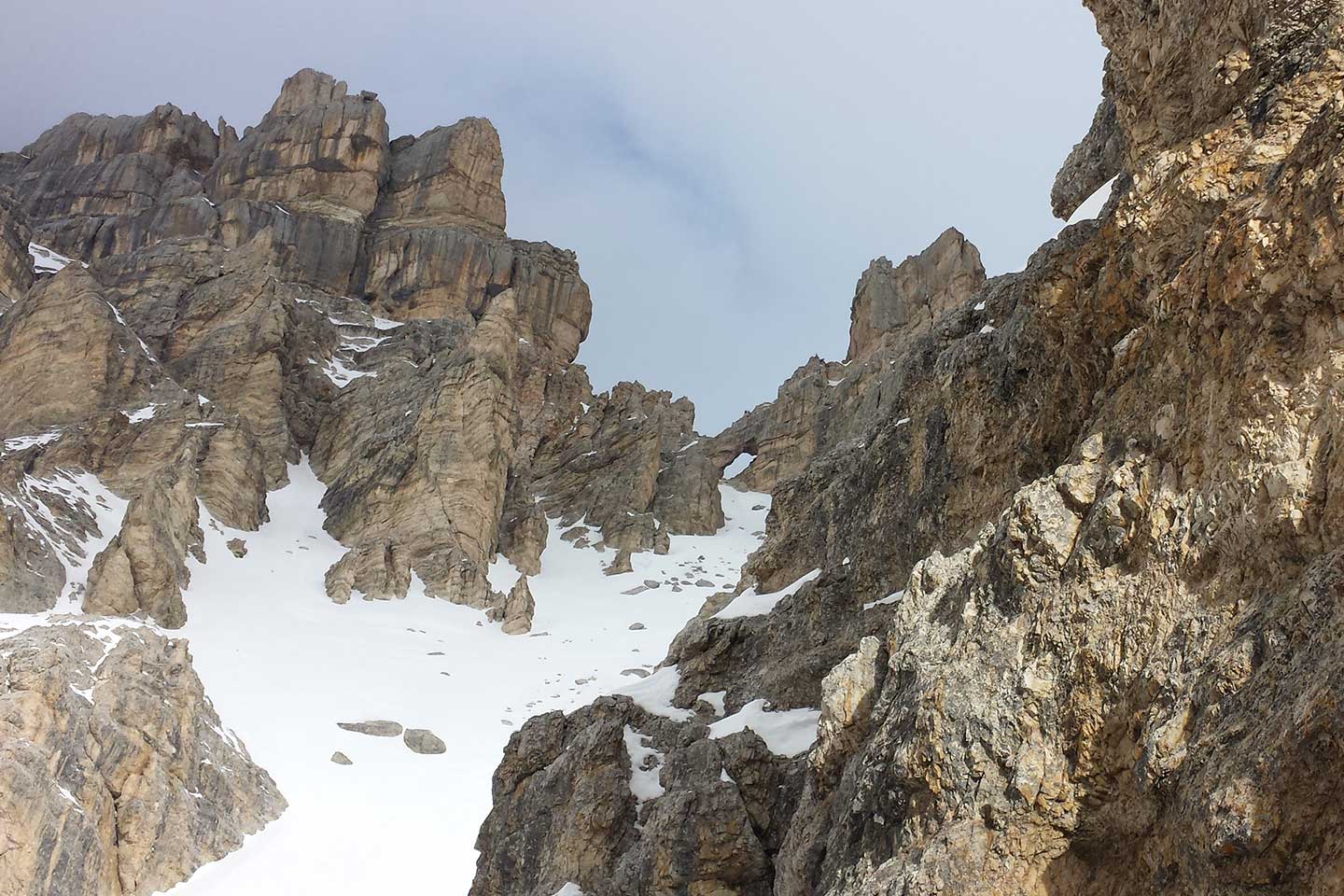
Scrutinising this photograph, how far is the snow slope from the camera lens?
104 ft

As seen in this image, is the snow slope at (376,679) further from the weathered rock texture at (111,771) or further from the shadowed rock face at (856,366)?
the shadowed rock face at (856,366)

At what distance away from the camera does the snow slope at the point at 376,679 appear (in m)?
31.6

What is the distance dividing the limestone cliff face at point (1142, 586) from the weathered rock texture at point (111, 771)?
1653 centimetres

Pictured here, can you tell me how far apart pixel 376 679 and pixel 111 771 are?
20.5 metres

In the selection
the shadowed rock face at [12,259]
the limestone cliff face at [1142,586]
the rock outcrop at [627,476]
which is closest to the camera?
the limestone cliff face at [1142,586]

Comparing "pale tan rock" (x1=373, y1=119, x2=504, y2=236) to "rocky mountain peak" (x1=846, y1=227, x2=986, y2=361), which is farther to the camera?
"pale tan rock" (x1=373, y1=119, x2=504, y2=236)

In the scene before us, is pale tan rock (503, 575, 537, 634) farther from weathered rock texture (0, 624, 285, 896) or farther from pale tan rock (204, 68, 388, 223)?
pale tan rock (204, 68, 388, 223)

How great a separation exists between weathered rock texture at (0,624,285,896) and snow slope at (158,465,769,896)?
1.23 metres

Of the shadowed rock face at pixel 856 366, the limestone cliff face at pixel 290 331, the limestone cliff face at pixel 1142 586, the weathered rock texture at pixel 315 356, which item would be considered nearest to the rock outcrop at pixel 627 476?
the weathered rock texture at pixel 315 356

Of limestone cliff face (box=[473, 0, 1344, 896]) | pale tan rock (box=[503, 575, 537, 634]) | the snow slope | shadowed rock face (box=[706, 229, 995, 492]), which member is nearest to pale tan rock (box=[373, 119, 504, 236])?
shadowed rock face (box=[706, 229, 995, 492])

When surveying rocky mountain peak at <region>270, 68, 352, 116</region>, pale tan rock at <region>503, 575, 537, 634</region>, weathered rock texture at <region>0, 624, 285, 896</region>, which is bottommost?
weathered rock texture at <region>0, 624, 285, 896</region>

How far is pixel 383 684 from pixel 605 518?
36.3 m

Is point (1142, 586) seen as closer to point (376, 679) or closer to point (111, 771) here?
point (111, 771)

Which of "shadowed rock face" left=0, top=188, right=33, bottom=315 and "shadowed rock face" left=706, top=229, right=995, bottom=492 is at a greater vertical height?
"shadowed rock face" left=0, top=188, right=33, bottom=315
